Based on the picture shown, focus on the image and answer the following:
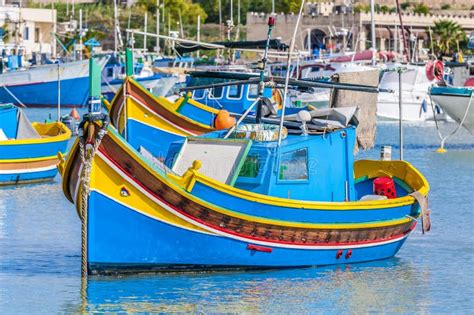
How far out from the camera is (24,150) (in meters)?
33.2

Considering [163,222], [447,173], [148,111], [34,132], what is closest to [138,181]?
[163,222]

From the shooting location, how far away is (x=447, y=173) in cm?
4081

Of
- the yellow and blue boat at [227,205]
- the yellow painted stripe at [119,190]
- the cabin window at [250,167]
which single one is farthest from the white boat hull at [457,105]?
the yellow painted stripe at [119,190]

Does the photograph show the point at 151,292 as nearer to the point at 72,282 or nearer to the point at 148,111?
the point at 72,282

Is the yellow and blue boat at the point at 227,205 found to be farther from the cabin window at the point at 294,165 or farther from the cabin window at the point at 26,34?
the cabin window at the point at 26,34

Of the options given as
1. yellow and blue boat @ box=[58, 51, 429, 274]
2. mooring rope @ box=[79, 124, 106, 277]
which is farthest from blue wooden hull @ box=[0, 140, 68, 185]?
mooring rope @ box=[79, 124, 106, 277]

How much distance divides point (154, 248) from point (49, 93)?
60.8m

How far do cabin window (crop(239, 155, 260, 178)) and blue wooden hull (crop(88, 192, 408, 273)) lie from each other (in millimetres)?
1107

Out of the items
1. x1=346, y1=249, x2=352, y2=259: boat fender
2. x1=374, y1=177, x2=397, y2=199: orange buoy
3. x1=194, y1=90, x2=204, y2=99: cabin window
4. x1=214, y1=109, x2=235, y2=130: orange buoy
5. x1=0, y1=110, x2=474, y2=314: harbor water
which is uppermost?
x1=214, y1=109, x2=235, y2=130: orange buoy

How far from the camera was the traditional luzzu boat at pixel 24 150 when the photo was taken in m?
33.1

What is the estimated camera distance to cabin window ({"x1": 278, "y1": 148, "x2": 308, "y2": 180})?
20625 mm

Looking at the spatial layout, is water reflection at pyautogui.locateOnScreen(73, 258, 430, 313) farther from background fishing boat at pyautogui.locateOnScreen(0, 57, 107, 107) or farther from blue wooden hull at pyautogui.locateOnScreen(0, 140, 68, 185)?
background fishing boat at pyautogui.locateOnScreen(0, 57, 107, 107)

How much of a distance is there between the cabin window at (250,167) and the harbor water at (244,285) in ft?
4.81

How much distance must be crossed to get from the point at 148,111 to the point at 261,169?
1162 cm
